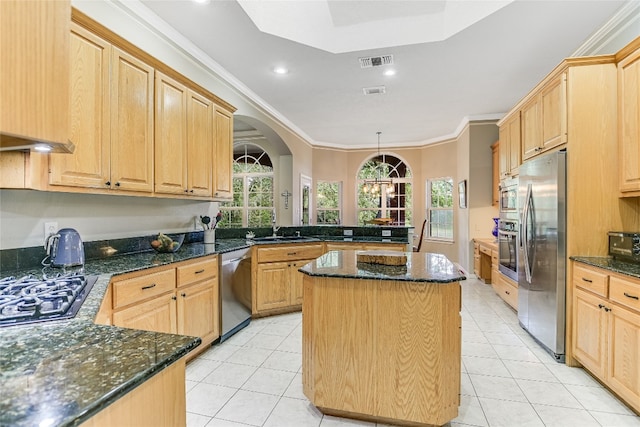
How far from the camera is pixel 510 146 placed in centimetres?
411

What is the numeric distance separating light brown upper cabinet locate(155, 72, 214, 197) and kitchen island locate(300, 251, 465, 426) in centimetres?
154

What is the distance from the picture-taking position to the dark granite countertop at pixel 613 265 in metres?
2.04

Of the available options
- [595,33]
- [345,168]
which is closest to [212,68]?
[595,33]

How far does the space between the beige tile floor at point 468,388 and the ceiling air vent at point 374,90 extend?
3.18 meters

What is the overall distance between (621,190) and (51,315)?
353cm

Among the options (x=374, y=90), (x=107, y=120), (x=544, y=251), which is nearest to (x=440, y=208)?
(x=374, y=90)

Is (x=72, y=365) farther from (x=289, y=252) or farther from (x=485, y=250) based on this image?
(x=485, y=250)

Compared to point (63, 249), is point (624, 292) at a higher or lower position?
lower

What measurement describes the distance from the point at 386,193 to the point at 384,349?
6.68 metres

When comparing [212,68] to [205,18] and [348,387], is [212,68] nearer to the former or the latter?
[205,18]

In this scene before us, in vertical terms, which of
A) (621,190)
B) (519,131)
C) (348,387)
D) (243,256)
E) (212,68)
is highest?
(212,68)

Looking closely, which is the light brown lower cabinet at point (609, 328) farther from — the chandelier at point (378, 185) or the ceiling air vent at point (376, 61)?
the chandelier at point (378, 185)

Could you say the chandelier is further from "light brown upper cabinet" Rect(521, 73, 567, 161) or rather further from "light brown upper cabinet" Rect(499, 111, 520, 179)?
"light brown upper cabinet" Rect(521, 73, 567, 161)

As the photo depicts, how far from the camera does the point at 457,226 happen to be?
22.3 feet
